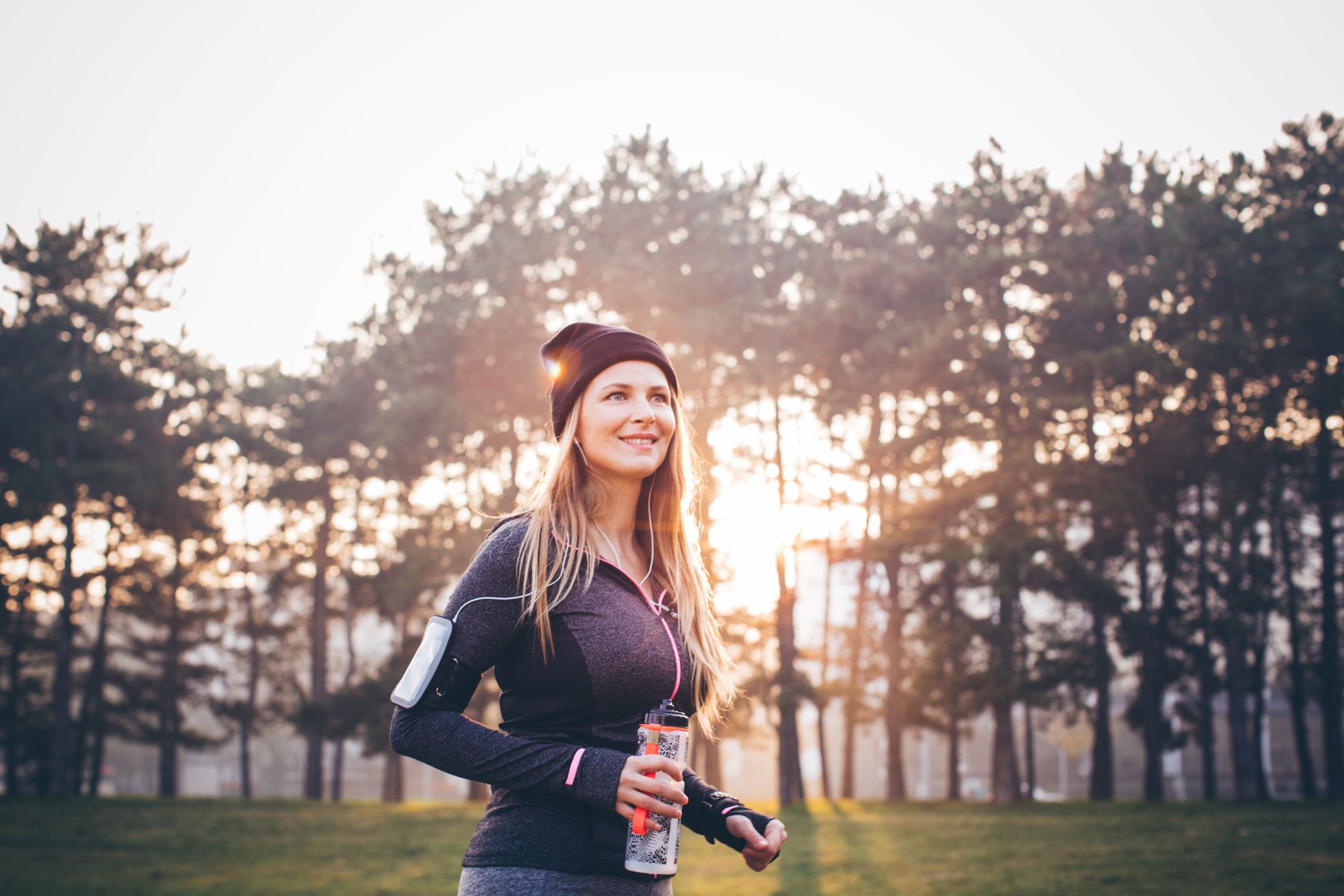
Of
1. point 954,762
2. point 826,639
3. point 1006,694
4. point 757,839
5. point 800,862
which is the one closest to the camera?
point 757,839

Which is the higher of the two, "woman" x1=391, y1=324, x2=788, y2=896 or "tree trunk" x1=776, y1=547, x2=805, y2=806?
"woman" x1=391, y1=324, x2=788, y2=896

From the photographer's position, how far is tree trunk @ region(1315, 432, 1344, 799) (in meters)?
26.2

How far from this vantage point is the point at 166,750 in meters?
38.1

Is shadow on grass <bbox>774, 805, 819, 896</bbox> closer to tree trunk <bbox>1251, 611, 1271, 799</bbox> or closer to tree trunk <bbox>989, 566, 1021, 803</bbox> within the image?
tree trunk <bbox>989, 566, 1021, 803</bbox>

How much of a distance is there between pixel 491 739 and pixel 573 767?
7.1 inches

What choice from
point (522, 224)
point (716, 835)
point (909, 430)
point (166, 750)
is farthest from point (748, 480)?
point (716, 835)

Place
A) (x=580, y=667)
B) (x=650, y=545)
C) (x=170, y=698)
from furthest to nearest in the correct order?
(x=170, y=698) → (x=650, y=545) → (x=580, y=667)

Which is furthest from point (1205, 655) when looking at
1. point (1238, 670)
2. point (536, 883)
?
point (536, 883)

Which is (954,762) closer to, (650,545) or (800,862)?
(800,862)

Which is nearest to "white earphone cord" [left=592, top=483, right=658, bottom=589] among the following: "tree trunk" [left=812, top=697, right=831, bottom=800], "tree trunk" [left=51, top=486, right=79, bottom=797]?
"tree trunk" [left=812, top=697, right=831, bottom=800]

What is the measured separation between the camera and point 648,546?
8.02 feet

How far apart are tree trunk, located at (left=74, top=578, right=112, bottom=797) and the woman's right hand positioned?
38868 mm

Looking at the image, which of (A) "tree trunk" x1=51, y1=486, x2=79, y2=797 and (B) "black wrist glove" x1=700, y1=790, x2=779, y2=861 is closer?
(B) "black wrist glove" x1=700, y1=790, x2=779, y2=861

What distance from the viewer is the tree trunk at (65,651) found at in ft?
100
